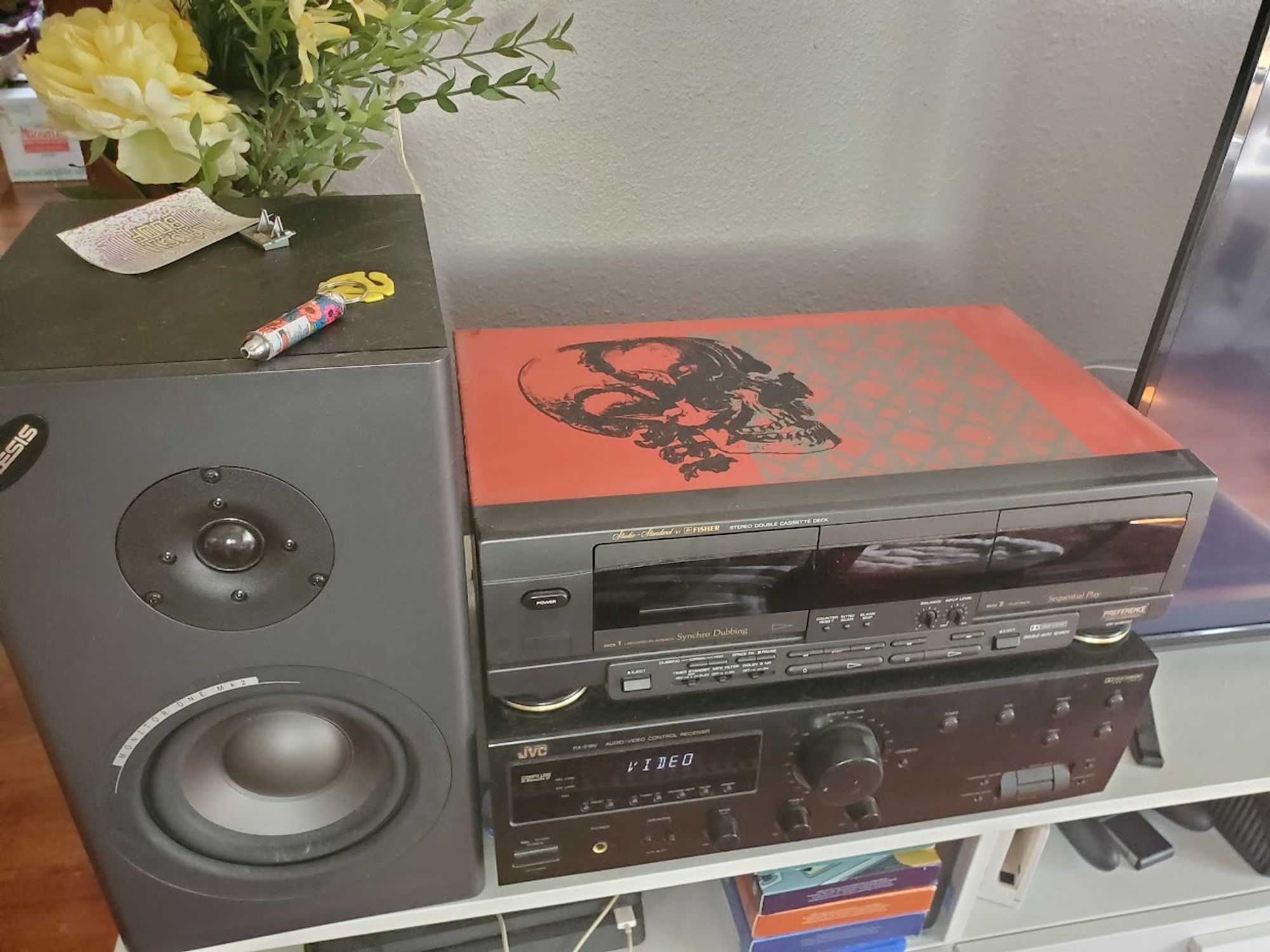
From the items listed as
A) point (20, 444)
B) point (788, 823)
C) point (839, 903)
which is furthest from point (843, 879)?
point (20, 444)

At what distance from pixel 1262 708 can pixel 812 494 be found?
0.58 m

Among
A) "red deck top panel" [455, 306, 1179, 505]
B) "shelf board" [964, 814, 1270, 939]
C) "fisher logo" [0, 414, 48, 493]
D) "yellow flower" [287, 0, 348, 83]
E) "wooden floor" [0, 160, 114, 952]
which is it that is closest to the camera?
"fisher logo" [0, 414, 48, 493]

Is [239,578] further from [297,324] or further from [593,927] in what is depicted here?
[593,927]

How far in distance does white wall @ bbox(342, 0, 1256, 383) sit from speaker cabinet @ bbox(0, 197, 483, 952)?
0.32 m

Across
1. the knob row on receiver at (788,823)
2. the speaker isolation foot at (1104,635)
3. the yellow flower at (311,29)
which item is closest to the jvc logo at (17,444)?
the yellow flower at (311,29)

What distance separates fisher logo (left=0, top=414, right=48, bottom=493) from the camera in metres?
0.46

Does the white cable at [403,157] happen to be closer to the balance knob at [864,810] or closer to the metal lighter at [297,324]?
the metal lighter at [297,324]

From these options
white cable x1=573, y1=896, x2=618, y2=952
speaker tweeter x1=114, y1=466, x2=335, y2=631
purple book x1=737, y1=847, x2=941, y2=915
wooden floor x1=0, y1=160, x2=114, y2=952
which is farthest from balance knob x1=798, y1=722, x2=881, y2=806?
wooden floor x1=0, y1=160, x2=114, y2=952

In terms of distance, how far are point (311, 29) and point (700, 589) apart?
412 mm

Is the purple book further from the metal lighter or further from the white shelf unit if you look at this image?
the metal lighter

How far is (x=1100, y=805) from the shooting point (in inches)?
32.6

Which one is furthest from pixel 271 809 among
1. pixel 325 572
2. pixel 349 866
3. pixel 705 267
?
pixel 705 267

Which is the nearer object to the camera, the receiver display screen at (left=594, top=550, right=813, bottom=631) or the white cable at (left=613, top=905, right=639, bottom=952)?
the receiver display screen at (left=594, top=550, right=813, bottom=631)

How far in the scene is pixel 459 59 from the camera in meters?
0.84
